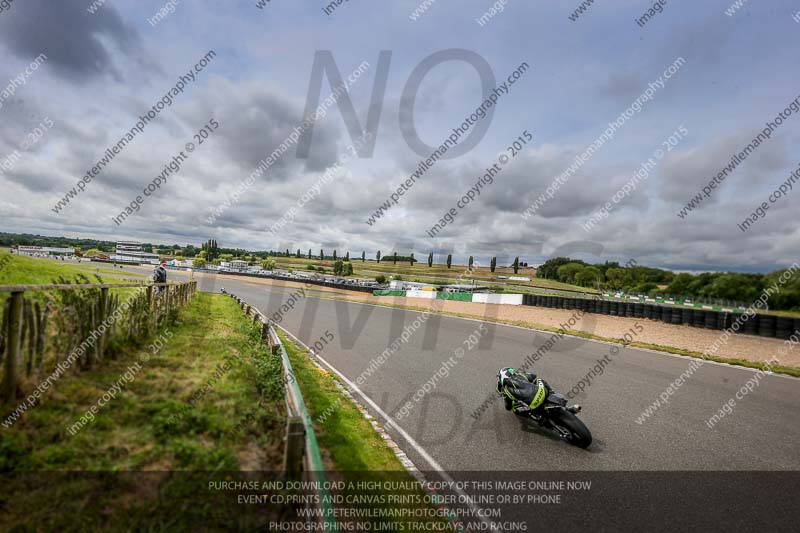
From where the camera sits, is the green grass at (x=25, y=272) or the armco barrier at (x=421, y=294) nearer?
the green grass at (x=25, y=272)

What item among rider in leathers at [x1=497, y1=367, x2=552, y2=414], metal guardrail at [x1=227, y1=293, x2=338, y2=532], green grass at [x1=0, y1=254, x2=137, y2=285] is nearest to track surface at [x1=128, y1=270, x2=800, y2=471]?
rider in leathers at [x1=497, y1=367, x2=552, y2=414]

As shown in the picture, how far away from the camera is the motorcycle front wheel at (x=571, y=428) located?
5945 mm

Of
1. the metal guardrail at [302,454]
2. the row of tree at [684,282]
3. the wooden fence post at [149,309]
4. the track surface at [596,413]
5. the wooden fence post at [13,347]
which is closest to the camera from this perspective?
the metal guardrail at [302,454]

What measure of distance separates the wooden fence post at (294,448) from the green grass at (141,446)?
0.59 metres

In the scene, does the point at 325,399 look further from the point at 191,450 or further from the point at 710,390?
the point at 710,390

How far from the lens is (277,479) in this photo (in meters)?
4.32

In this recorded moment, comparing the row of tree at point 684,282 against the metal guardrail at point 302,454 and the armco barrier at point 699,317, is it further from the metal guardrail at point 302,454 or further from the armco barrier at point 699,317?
the metal guardrail at point 302,454

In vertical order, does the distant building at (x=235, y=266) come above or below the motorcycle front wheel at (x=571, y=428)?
below

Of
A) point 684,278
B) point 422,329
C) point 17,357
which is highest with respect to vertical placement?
point 684,278

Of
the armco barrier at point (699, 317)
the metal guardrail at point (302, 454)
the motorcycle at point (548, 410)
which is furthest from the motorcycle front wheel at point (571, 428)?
the armco barrier at point (699, 317)

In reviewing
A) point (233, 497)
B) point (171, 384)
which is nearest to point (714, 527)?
point (233, 497)

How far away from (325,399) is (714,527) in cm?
594

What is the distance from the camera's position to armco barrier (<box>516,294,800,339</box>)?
16845 mm

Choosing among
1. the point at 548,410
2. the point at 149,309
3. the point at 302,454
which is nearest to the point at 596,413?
the point at 548,410
